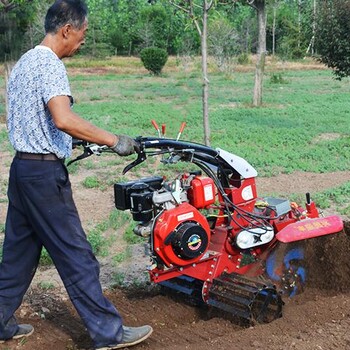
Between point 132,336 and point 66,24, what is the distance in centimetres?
186

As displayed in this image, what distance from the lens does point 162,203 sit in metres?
4.18

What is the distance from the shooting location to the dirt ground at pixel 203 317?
366 centimetres

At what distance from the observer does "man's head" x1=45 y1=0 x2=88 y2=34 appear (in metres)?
3.48

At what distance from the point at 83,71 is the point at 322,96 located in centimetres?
1806

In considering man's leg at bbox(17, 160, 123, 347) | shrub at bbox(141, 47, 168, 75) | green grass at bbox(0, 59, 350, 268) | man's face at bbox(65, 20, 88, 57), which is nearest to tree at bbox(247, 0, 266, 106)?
green grass at bbox(0, 59, 350, 268)

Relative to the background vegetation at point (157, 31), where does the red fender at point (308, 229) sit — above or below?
below

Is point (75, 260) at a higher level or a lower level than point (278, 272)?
higher

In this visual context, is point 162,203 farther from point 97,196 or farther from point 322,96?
point 322,96

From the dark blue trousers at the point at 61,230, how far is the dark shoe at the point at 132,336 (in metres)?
0.05

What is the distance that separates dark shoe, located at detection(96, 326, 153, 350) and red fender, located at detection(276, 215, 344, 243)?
120cm

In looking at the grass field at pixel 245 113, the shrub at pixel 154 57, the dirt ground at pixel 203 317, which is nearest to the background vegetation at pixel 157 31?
the grass field at pixel 245 113

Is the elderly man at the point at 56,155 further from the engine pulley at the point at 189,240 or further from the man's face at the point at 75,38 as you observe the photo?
the engine pulley at the point at 189,240

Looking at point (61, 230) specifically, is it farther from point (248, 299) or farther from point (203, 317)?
point (203, 317)

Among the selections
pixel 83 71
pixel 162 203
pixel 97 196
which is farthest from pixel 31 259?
Result: pixel 83 71
